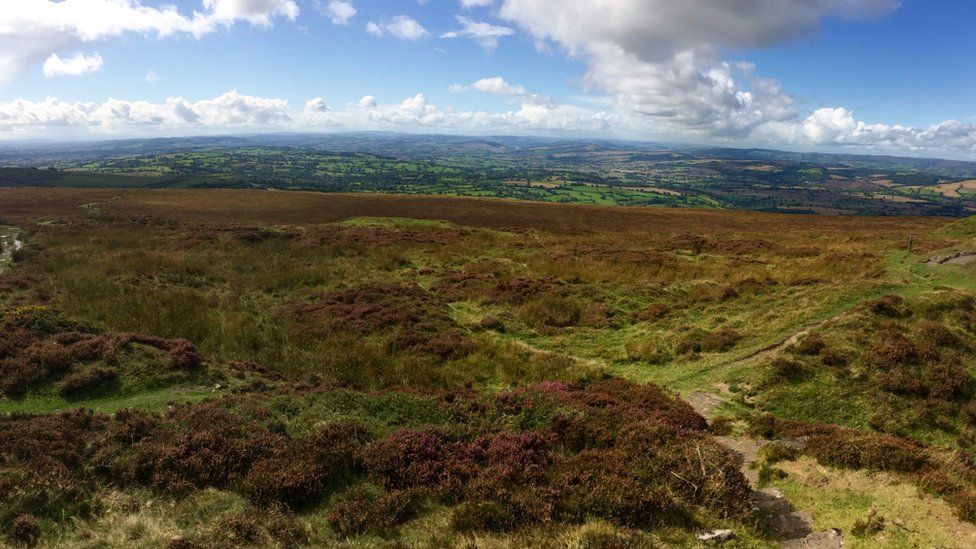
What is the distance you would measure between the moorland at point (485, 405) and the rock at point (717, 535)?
9cm

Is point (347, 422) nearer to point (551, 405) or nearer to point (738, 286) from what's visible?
point (551, 405)

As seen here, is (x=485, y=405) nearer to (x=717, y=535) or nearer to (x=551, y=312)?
(x=717, y=535)

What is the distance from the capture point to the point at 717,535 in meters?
6.96

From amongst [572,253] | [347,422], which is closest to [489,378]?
[347,422]

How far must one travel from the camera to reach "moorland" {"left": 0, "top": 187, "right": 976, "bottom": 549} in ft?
23.5

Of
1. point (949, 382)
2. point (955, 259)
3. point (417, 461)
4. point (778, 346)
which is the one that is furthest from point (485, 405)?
point (955, 259)

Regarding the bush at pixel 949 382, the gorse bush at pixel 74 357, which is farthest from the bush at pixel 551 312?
the gorse bush at pixel 74 357

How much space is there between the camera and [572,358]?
56.5 feet

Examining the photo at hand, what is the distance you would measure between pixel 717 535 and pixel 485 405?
609cm

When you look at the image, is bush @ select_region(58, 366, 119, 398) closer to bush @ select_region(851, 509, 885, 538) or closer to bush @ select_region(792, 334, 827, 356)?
bush @ select_region(851, 509, 885, 538)

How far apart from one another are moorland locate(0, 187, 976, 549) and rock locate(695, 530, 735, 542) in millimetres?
91

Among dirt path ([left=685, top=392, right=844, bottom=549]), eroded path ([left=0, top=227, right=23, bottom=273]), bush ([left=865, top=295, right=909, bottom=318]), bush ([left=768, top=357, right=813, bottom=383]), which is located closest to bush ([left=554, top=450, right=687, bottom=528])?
dirt path ([left=685, top=392, right=844, bottom=549])

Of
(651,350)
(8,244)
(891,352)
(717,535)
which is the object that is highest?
(8,244)

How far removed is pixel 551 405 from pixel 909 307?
50.0ft
